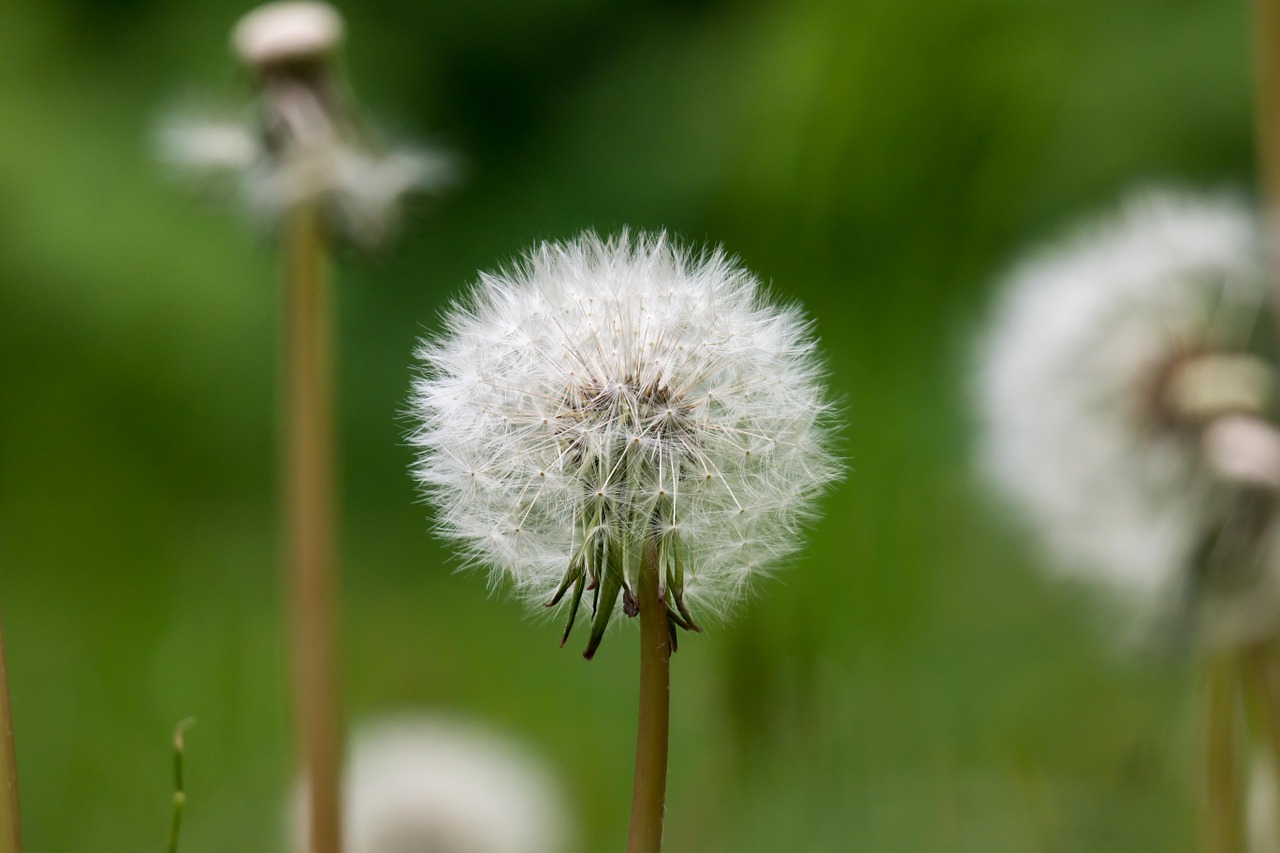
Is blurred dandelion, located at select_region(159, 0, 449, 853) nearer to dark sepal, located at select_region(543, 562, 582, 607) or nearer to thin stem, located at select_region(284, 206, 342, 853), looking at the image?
thin stem, located at select_region(284, 206, 342, 853)

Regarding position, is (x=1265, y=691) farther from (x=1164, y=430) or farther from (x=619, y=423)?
(x=1164, y=430)

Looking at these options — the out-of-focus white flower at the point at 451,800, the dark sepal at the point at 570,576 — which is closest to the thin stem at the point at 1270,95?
the dark sepal at the point at 570,576

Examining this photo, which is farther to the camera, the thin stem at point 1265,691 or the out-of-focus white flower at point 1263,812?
the out-of-focus white flower at point 1263,812

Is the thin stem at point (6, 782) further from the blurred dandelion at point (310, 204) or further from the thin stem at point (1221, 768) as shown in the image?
the thin stem at point (1221, 768)

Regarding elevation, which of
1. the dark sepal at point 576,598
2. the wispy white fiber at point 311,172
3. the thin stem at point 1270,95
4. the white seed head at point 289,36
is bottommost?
the dark sepal at point 576,598

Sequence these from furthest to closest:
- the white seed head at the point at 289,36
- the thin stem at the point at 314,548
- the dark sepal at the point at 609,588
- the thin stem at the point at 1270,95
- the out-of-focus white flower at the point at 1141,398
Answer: the white seed head at the point at 289,36
the out-of-focus white flower at the point at 1141,398
the thin stem at the point at 314,548
the thin stem at the point at 1270,95
the dark sepal at the point at 609,588

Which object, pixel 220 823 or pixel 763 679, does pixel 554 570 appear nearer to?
pixel 763 679

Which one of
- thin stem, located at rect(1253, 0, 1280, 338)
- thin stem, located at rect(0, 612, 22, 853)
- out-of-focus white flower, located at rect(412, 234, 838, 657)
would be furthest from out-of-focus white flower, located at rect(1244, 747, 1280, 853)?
thin stem, located at rect(0, 612, 22, 853)

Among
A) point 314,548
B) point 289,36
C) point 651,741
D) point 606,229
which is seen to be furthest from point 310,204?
point 606,229
